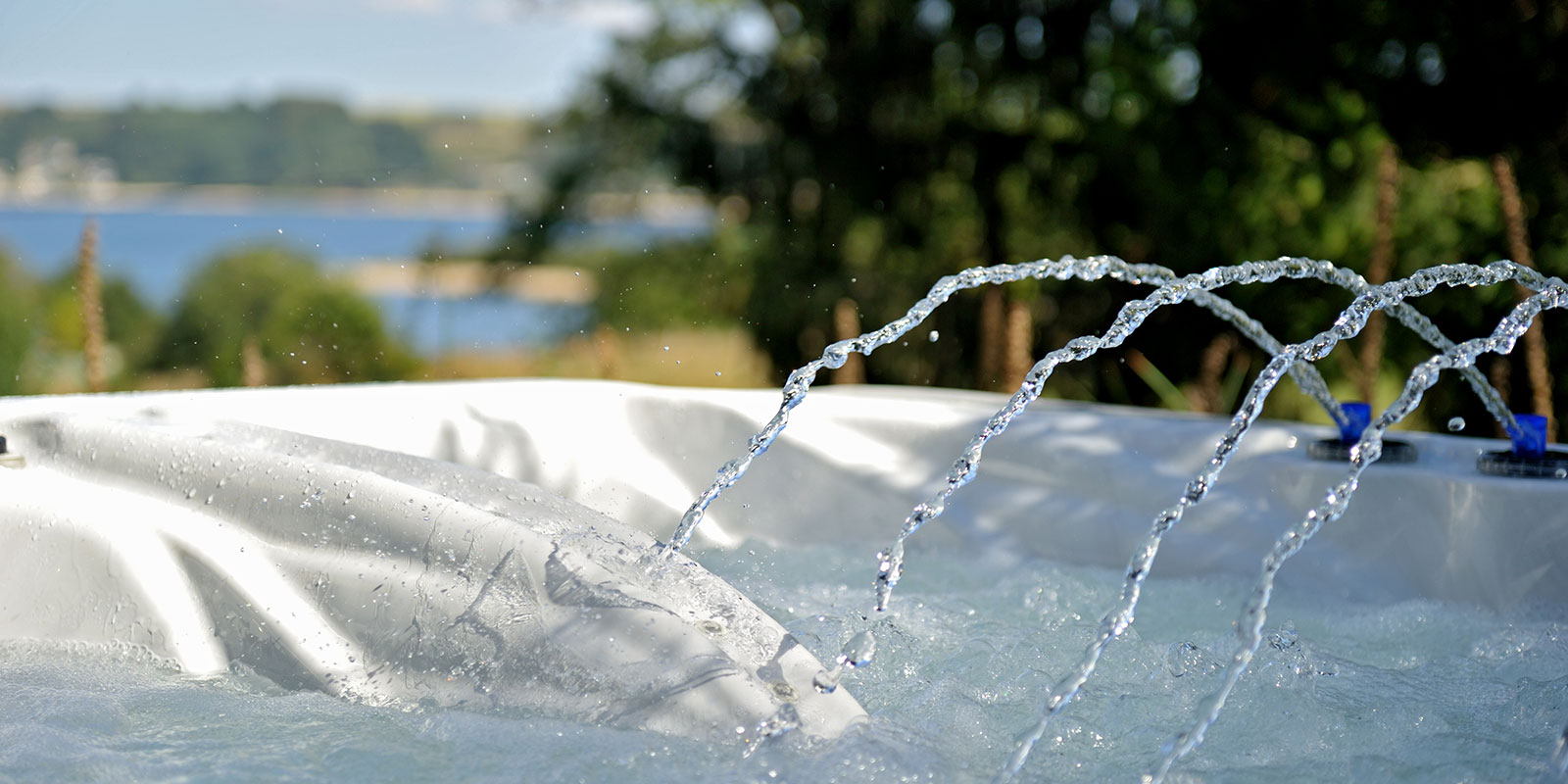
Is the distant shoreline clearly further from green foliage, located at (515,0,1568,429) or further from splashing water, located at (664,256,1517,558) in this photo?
splashing water, located at (664,256,1517,558)

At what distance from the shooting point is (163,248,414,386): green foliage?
16.8 ft

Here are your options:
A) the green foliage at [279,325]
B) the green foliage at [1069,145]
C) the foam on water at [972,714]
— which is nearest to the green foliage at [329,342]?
the green foliage at [279,325]

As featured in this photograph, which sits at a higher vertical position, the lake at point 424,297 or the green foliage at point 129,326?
the lake at point 424,297

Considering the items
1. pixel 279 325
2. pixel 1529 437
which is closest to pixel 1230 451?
pixel 1529 437

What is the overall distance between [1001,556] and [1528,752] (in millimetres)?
759

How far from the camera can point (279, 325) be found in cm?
553

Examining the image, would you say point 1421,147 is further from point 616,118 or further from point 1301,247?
point 616,118

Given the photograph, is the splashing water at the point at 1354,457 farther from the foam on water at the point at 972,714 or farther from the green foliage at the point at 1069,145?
the green foliage at the point at 1069,145

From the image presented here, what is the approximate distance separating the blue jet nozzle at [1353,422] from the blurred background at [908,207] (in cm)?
63

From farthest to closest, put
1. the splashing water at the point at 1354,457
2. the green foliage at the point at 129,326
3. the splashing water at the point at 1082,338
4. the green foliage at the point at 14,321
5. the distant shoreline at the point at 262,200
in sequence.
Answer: the distant shoreline at the point at 262,200, the green foliage at the point at 129,326, the green foliage at the point at 14,321, the splashing water at the point at 1082,338, the splashing water at the point at 1354,457

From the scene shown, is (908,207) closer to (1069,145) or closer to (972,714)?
(1069,145)

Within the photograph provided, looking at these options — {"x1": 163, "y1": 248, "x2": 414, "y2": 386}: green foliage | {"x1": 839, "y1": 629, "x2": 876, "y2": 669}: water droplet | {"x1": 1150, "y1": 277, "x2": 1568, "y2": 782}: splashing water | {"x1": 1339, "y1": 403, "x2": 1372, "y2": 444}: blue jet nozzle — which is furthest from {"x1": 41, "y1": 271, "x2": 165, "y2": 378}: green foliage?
{"x1": 1150, "y1": 277, "x2": 1568, "y2": 782}: splashing water

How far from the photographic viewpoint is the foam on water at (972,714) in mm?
1015

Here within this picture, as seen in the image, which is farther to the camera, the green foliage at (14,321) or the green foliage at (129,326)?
the green foliage at (129,326)
